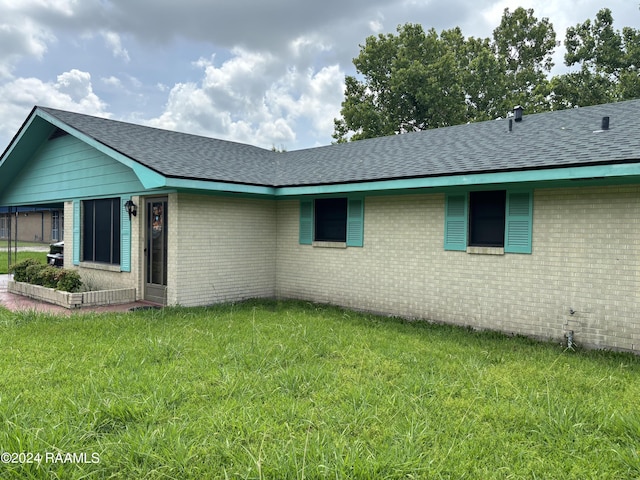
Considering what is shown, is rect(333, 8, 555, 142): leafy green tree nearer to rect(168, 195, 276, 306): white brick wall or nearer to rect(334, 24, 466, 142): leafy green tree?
rect(334, 24, 466, 142): leafy green tree

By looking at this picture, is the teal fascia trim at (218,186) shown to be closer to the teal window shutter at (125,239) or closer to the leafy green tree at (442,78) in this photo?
the teal window shutter at (125,239)

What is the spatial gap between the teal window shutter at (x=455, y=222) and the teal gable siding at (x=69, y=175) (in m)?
6.66

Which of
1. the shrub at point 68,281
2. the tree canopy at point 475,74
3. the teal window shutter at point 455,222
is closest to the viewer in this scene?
the teal window shutter at point 455,222

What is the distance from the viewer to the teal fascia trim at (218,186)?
25.4ft

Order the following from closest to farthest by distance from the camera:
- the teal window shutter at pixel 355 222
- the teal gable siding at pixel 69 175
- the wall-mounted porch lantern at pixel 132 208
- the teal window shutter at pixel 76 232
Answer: the teal window shutter at pixel 355 222
the wall-mounted porch lantern at pixel 132 208
the teal gable siding at pixel 69 175
the teal window shutter at pixel 76 232

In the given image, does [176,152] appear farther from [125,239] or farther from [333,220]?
[333,220]

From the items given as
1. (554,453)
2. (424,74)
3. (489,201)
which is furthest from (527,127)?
(424,74)

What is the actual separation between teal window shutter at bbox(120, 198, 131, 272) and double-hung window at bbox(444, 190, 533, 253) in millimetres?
7207

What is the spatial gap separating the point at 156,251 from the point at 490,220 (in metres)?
7.08

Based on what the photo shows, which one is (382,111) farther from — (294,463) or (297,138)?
(294,463)

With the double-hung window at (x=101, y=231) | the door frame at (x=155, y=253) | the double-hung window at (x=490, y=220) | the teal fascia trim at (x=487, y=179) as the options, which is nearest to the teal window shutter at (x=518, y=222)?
the double-hung window at (x=490, y=220)

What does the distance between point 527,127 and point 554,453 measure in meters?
7.48

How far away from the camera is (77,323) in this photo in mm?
6996

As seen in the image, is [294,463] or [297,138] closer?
[294,463]
